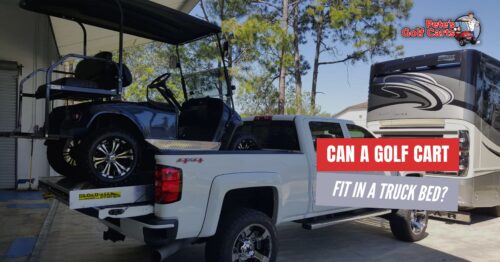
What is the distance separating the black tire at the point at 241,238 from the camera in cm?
429

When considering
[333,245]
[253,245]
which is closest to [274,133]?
[253,245]

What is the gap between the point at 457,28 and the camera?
1325cm

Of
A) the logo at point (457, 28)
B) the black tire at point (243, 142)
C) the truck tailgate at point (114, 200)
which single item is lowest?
the truck tailgate at point (114, 200)

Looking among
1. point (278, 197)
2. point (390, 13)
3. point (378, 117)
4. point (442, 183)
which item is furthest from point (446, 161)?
point (390, 13)

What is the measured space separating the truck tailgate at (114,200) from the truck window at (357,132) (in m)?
3.35

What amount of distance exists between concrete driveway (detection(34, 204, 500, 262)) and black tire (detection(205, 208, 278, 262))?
3.86 feet

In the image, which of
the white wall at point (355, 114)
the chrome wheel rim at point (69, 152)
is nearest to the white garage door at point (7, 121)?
the chrome wheel rim at point (69, 152)

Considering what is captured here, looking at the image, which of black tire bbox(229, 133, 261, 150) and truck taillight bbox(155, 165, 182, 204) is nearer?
truck taillight bbox(155, 165, 182, 204)

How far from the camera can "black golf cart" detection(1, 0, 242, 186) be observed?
432cm

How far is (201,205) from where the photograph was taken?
409 cm

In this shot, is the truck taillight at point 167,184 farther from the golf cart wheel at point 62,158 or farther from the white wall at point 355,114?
the white wall at point 355,114

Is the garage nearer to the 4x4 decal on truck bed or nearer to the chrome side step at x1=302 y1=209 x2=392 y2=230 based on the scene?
the chrome side step at x1=302 y1=209 x2=392 y2=230

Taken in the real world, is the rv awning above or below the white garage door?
above

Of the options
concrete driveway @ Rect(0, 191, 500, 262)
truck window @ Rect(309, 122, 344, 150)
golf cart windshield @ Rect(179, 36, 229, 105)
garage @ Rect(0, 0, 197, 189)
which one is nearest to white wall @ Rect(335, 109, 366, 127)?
garage @ Rect(0, 0, 197, 189)
